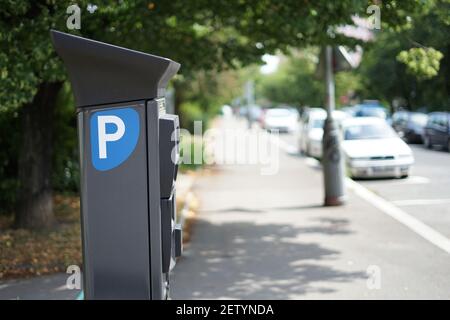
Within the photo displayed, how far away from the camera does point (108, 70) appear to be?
149 inches

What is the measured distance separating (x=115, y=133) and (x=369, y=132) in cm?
1385

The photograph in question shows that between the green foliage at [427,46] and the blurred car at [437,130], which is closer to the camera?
the green foliage at [427,46]

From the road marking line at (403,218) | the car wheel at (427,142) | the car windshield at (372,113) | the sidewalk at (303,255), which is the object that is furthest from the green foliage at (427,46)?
the car windshield at (372,113)

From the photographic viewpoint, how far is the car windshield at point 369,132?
1672 centimetres

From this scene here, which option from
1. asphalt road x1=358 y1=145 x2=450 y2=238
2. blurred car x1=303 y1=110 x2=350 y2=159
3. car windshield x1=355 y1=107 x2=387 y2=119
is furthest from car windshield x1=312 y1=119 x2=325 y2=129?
car windshield x1=355 y1=107 x2=387 y2=119

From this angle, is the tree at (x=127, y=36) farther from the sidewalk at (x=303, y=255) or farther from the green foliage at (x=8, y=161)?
the sidewalk at (x=303, y=255)

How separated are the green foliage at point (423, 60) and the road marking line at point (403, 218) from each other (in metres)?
2.12

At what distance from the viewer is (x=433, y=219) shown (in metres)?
9.88

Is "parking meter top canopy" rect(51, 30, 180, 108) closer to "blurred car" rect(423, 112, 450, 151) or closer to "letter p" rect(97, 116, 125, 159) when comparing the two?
"letter p" rect(97, 116, 125, 159)

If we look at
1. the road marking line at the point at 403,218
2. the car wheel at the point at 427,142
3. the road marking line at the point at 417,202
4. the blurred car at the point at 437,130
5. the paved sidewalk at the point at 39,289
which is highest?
the blurred car at the point at 437,130

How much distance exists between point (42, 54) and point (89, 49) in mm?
3435

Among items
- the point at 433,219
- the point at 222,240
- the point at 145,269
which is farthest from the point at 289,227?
the point at 145,269

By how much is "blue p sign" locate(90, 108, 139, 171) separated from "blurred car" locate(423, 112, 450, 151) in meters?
18.2

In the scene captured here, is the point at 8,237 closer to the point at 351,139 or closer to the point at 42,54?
the point at 42,54
